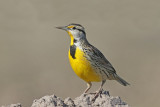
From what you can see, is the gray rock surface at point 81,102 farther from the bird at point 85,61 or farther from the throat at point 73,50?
the throat at point 73,50

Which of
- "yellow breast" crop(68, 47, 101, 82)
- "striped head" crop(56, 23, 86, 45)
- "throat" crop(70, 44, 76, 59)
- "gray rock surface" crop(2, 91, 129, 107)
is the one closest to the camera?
"gray rock surface" crop(2, 91, 129, 107)

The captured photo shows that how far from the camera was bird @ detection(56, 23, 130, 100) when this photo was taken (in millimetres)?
9297

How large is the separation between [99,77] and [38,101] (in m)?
1.97

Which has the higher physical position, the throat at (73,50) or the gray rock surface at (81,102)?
the throat at (73,50)

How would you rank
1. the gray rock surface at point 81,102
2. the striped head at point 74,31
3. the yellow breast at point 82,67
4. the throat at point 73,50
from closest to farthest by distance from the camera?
the gray rock surface at point 81,102 → the yellow breast at point 82,67 → the throat at point 73,50 → the striped head at point 74,31

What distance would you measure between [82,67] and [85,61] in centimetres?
15

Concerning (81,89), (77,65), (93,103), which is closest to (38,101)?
(93,103)

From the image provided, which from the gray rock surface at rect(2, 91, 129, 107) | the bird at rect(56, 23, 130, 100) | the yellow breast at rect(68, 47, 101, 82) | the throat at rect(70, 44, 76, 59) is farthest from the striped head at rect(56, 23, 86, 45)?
the gray rock surface at rect(2, 91, 129, 107)

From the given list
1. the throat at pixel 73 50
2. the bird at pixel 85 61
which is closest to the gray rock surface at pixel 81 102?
the bird at pixel 85 61

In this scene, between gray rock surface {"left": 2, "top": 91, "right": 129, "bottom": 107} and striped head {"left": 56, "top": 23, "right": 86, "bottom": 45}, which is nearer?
gray rock surface {"left": 2, "top": 91, "right": 129, "bottom": 107}

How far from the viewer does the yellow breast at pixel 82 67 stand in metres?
9.26

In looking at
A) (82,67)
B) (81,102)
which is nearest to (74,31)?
(82,67)

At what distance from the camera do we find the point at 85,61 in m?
9.34

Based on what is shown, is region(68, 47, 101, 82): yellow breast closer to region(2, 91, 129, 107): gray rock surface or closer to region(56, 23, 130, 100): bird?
region(56, 23, 130, 100): bird
